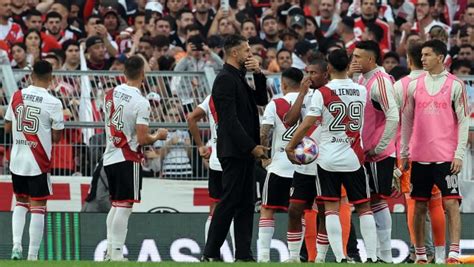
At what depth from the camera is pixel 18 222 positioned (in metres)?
18.3

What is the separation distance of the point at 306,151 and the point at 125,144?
2.23 metres

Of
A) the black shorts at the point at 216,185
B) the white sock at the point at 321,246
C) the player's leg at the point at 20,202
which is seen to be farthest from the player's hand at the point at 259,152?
the player's leg at the point at 20,202

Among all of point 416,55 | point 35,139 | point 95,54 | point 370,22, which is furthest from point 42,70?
point 370,22

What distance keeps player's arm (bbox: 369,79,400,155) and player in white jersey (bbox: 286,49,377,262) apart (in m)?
0.46

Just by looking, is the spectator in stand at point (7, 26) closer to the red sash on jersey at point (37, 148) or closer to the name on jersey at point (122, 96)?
the red sash on jersey at point (37, 148)

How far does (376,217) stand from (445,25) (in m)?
9.81

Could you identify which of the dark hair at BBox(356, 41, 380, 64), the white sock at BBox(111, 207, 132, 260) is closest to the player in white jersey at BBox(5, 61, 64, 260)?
the white sock at BBox(111, 207, 132, 260)

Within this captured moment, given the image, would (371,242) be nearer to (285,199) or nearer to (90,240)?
(285,199)

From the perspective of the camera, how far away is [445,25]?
86.8ft

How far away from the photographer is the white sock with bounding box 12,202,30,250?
18047 mm

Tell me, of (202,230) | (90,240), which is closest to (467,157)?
(202,230)

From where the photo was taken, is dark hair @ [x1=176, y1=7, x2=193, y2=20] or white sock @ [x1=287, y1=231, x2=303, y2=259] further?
dark hair @ [x1=176, y1=7, x2=193, y2=20]

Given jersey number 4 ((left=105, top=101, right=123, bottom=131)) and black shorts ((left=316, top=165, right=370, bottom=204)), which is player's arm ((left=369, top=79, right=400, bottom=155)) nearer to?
black shorts ((left=316, top=165, right=370, bottom=204))

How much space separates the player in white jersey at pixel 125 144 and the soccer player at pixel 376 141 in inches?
89.8
